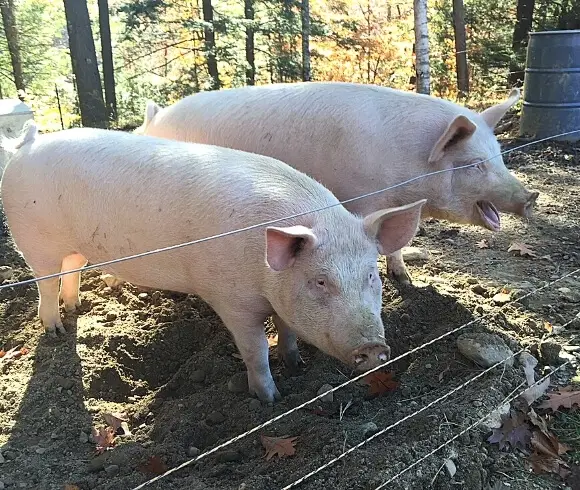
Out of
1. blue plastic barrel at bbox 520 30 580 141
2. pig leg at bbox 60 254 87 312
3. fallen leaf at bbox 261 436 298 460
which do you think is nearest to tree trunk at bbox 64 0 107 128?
blue plastic barrel at bbox 520 30 580 141

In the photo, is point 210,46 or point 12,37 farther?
point 12,37

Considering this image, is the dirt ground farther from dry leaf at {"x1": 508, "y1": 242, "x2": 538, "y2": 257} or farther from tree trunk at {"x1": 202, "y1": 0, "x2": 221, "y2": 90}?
tree trunk at {"x1": 202, "y1": 0, "x2": 221, "y2": 90}

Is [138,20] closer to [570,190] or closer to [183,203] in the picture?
[570,190]

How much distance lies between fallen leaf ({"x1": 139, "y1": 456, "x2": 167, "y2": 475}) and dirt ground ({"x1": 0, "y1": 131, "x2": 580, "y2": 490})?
0.06ft

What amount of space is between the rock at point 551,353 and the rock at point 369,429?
1.22m

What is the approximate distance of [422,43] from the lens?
926cm

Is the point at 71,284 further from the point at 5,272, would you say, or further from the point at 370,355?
the point at 370,355

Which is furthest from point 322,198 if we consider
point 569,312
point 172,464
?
point 569,312

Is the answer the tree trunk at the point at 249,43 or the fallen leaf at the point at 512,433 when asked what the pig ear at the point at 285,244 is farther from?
the tree trunk at the point at 249,43

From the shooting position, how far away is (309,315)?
9.95ft

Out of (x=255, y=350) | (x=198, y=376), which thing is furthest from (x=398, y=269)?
(x=198, y=376)

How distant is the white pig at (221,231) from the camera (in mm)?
2947

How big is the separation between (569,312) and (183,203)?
261 centimetres

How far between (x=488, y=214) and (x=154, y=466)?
9.39ft
